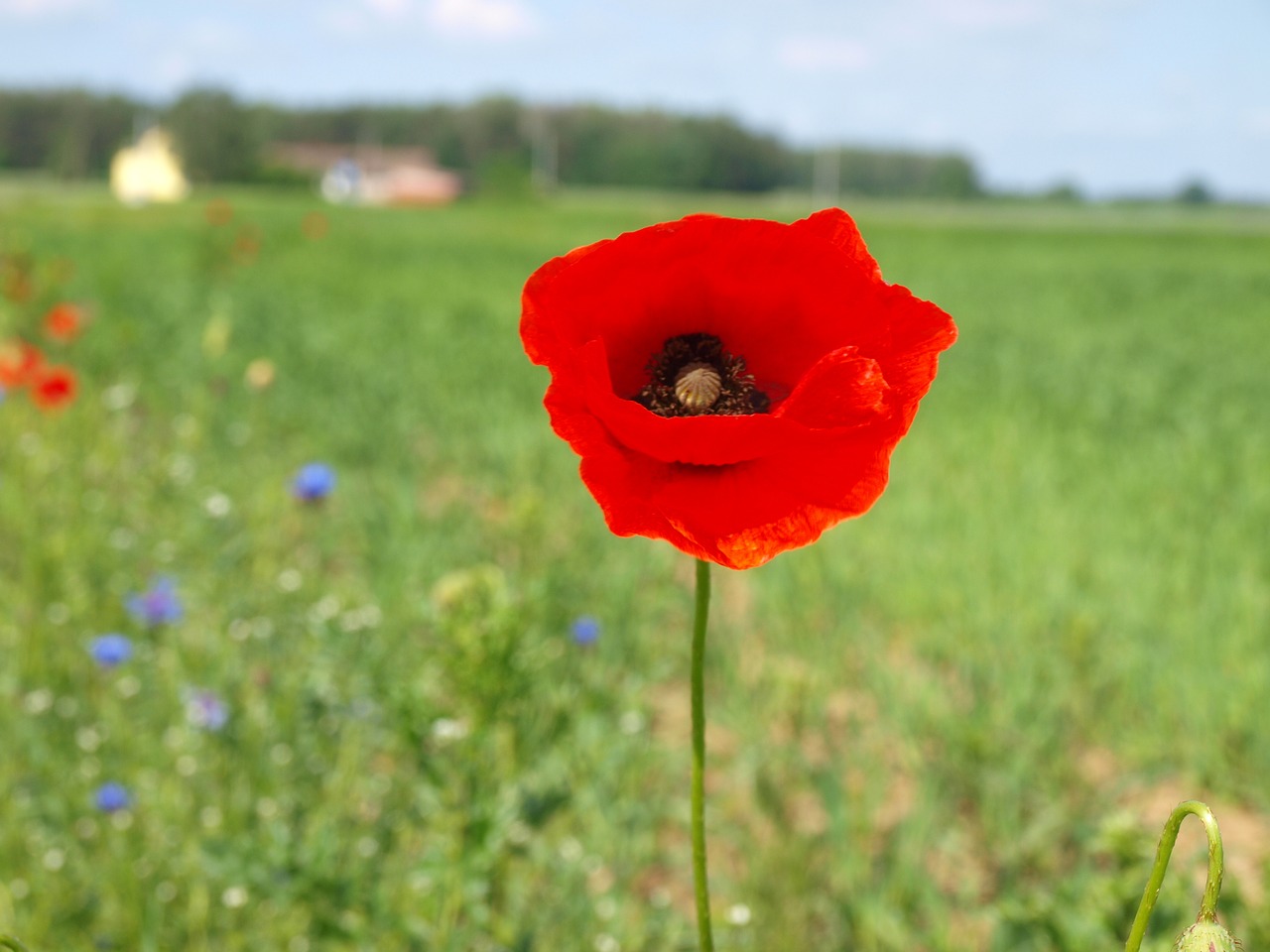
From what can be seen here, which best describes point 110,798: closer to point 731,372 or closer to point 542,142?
point 731,372

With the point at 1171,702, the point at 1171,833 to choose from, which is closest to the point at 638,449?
the point at 1171,833

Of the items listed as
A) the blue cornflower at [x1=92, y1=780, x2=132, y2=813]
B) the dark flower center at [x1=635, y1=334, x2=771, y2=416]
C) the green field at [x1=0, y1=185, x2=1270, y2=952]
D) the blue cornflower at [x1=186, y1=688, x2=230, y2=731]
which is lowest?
the green field at [x1=0, y1=185, x2=1270, y2=952]

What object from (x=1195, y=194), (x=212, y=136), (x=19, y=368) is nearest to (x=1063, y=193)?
(x=1195, y=194)

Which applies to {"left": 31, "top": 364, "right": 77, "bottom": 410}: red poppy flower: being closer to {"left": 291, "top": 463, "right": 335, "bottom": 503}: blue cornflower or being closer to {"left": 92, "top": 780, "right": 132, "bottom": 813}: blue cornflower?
{"left": 291, "top": 463, "right": 335, "bottom": 503}: blue cornflower

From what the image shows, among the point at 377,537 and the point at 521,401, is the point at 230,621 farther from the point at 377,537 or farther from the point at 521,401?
the point at 521,401

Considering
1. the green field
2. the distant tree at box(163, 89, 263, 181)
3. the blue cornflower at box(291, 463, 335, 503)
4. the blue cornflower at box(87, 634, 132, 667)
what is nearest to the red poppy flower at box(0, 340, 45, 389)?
the green field

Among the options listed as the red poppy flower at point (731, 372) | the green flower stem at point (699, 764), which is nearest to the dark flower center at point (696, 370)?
the red poppy flower at point (731, 372)
